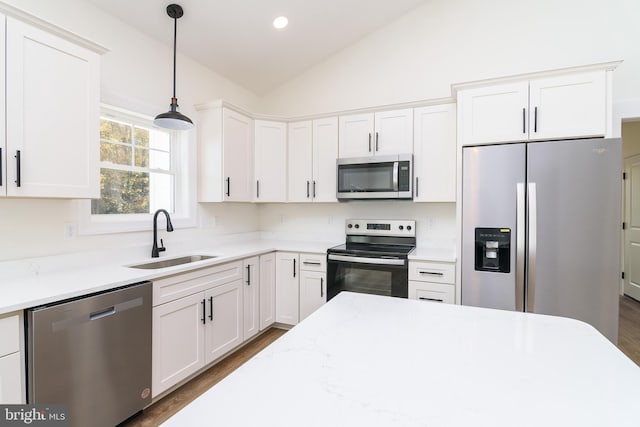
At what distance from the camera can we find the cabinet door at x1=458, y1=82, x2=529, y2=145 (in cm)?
238

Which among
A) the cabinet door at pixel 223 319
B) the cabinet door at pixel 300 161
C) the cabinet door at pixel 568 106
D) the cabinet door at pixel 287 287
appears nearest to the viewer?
the cabinet door at pixel 568 106

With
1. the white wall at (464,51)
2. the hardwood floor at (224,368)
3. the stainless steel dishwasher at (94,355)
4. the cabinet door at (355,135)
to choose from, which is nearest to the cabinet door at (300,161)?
the cabinet door at (355,135)

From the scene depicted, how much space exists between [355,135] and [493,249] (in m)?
1.68

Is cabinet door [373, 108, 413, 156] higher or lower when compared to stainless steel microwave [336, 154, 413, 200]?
higher

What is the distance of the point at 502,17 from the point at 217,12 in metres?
2.66

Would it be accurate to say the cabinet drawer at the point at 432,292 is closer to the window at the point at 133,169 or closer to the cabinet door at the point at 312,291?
the cabinet door at the point at 312,291

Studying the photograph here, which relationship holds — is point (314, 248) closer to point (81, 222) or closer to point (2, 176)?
point (81, 222)

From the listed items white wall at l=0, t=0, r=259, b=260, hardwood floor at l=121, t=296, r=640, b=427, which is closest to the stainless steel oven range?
hardwood floor at l=121, t=296, r=640, b=427

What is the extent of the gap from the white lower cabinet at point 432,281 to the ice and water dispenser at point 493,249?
0.25 metres

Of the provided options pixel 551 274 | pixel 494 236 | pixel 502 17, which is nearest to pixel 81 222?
pixel 494 236

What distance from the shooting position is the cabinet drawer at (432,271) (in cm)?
260

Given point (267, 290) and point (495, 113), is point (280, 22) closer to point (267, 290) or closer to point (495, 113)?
point (495, 113)

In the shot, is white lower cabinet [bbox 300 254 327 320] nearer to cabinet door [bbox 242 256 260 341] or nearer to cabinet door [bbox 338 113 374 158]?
cabinet door [bbox 242 256 260 341]

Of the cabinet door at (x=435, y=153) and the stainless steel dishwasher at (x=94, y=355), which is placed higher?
the cabinet door at (x=435, y=153)
